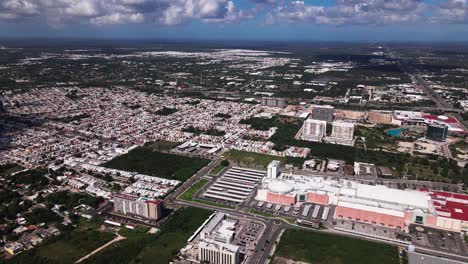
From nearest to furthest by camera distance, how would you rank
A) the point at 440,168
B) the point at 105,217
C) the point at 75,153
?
the point at 105,217
the point at 440,168
the point at 75,153

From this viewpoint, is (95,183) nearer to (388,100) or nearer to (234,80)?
(388,100)

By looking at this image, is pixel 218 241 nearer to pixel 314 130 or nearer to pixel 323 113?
pixel 314 130

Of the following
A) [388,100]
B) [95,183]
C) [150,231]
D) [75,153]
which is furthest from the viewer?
[388,100]

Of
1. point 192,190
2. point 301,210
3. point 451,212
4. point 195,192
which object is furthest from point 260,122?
point 451,212

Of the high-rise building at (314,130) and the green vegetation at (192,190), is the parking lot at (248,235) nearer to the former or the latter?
the green vegetation at (192,190)

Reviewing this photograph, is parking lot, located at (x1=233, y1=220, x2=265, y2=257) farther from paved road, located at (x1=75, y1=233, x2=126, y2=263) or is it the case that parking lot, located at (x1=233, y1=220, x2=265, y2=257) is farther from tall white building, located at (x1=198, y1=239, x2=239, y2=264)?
paved road, located at (x1=75, y1=233, x2=126, y2=263)

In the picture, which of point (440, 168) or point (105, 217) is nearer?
point (105, 217)

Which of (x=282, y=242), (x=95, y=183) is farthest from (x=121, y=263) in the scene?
(x=95, y=183)
